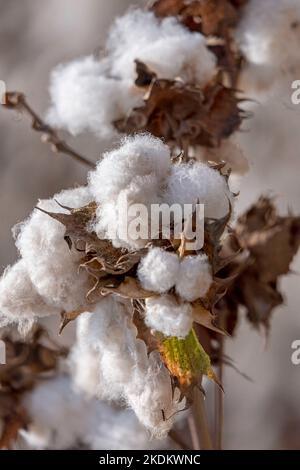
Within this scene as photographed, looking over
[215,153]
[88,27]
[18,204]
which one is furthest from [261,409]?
[215,153]

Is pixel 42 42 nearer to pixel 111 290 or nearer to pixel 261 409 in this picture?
pixel 261 409

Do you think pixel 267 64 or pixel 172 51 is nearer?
pixel 172 51

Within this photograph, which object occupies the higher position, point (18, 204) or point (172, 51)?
point (172, 51)

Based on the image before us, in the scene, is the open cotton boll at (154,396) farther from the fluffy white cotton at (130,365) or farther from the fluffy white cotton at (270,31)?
the fluffy white cotton at (270,31)

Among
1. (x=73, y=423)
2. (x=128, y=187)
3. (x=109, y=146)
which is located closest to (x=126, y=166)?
(x=128, y=187)

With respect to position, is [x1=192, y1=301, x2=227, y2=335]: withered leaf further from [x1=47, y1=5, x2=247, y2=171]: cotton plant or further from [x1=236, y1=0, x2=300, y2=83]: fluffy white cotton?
[x1=236, y1=0, x2=300, y2=83]: fluffy white cotton
